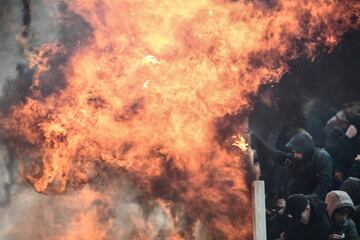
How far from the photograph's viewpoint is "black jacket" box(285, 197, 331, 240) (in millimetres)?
5000

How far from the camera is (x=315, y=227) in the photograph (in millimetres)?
5023

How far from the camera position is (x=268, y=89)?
5.49m

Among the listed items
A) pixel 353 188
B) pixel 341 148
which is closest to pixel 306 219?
pixel 353 188

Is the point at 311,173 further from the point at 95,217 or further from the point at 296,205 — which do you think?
the point at 95,217

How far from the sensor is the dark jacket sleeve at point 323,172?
515 cm

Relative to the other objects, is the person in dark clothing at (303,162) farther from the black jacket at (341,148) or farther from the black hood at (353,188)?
the black hood at (353,188)

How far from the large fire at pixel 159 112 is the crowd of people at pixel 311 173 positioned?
0.83 metres

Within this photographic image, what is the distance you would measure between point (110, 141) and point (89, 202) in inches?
32.2

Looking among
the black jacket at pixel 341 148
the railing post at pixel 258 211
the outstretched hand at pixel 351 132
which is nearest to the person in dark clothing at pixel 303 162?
the black jacket at pixel 341 148

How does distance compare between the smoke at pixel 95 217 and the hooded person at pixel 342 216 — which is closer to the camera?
the smoke at pixel 95 217

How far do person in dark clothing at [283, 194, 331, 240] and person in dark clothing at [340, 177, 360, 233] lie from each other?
370mm

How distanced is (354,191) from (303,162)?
0.77 metres

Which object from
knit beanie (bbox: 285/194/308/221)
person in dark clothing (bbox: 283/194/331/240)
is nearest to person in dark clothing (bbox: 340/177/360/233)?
person in dark clothing (bbox: 283/194/331/240)

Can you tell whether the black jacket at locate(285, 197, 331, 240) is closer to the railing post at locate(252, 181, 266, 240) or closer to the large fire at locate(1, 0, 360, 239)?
the large fire at locate(1, 0, 360, 239)
